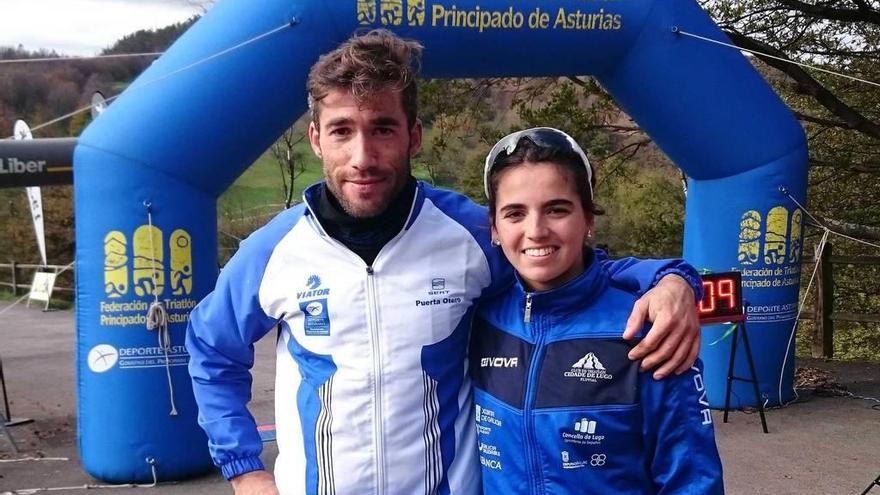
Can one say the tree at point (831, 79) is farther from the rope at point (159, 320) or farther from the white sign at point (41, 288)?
the white sign at point (41, 288)

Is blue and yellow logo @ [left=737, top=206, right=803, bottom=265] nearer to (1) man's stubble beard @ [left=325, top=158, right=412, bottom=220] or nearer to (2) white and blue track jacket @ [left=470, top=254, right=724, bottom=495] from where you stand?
(2) white and blue track jacket @ [left=470, top=254, right=724, bottom=495]

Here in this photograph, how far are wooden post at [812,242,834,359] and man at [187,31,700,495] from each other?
9267 mm

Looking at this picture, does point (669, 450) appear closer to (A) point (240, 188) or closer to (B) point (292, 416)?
(B) point (292, 416)

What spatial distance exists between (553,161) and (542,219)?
0.13 metres

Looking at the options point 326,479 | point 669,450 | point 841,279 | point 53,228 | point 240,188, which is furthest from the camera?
point 240,188

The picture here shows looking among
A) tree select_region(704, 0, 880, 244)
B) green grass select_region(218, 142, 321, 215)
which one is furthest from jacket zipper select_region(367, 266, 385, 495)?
green grass select_region(218, 142, 321, 215)

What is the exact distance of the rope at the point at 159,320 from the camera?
4.96 m

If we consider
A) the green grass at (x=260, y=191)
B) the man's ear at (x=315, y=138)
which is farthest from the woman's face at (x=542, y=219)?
the green grass at (x=260, y=191)

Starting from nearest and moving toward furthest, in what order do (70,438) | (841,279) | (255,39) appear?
(255,39), (70,438), (841,279)

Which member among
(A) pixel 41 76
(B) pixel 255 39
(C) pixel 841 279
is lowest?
(C) pixel 841 279

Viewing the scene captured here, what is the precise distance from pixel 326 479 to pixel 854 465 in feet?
16.8

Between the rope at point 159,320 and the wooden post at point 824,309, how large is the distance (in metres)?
8.23

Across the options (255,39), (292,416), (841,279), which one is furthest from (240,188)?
(292,416)

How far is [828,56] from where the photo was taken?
36.1ft
